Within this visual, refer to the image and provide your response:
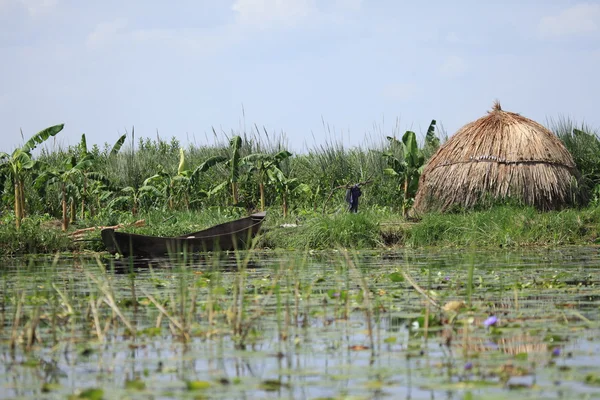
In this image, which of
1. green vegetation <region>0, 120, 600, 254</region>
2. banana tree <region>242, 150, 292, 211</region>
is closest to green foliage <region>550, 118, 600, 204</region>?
green vegetation <region>0, 120, 600, 254</region>

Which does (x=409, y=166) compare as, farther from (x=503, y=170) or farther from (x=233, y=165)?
(x=233, y=165)

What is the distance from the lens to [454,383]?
4.45 metres

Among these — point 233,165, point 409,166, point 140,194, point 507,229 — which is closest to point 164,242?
point 233,165

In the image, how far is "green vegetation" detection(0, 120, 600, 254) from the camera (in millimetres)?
16938

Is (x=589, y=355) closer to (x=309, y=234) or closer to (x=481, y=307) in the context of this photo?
(x=481, y=307)

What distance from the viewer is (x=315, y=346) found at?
5680 millimetres

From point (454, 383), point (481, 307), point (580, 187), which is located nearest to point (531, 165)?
point (580, 187)

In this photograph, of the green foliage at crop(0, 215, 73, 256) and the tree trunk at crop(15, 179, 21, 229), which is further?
the tree trunk at crop(15, 179, 21, 229)

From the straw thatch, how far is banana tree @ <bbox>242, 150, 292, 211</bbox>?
13.4 ft

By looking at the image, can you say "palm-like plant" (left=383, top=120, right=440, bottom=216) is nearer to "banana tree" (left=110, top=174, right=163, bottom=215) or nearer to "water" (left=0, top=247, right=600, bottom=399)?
"banana tree" (left=110, top=174, right=163, bottom=215)

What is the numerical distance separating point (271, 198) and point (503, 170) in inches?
305

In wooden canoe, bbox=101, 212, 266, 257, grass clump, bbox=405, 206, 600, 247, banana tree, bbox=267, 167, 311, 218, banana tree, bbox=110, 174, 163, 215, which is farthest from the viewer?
banana tree, bbox=110, 174, 163, 215

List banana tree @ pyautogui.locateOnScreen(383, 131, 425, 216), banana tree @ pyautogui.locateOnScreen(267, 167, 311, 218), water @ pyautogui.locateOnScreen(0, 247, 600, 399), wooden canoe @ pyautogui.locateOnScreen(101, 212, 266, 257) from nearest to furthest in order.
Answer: water @ pyautogui.locateOnScreen(0, 247, 600, 399)
wooden canoe @ pyautogui.locateOnScreen(101, 212, 266, 257)
banana tree @ pyautogui.locateOnScreen(383, 131, 425, 216)
banana tree @ pyautogui.locateOnScreen(267, 167, 311, 218)

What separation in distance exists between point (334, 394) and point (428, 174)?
15.4 metres
